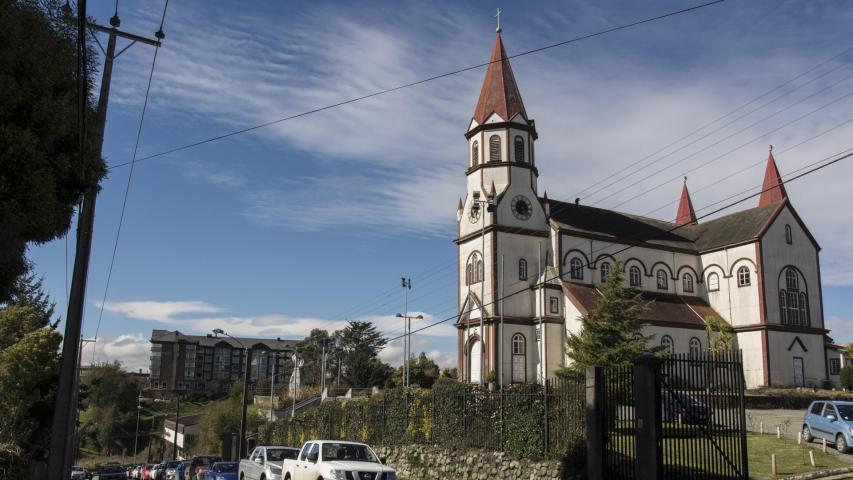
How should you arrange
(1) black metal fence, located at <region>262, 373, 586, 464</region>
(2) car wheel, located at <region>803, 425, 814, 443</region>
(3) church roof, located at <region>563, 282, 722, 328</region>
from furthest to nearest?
(3) church roof, located at <region>563, 282, 722, 328</region>, (2) car wheel, located at <region>803, 425, 814, 443</region>, (1) black metal fence, located at <region>262, 373, 586, 464</region>

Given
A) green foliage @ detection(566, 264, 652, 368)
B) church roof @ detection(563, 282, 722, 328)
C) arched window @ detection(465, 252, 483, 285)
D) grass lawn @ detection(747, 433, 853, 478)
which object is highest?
arched window @ detection(465, 252, 483, 285)

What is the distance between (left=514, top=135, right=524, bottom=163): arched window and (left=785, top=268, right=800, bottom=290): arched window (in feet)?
73.4

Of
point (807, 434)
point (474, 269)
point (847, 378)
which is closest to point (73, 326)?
point (807, 434)

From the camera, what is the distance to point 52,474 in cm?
1262

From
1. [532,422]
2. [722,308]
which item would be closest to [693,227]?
[722,308]

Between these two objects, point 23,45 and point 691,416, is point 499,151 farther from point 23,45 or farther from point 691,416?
point 23,45

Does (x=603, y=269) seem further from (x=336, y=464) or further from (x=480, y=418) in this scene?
(x=336, y=464)

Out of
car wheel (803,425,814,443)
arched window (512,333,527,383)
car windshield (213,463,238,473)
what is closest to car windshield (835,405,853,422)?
car wheel (803,425,814,443)

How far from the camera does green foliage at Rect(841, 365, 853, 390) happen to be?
52156mm

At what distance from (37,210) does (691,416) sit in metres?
13.2

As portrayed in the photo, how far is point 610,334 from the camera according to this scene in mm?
36375

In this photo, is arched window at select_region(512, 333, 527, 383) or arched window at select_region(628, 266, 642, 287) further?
arched window at select_region(628, 266, 642, 287)

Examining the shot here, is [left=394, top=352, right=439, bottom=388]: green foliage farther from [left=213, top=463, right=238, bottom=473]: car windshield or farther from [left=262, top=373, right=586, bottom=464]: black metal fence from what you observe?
[left=213, top=463, right=238, bottom=473]: car windshield

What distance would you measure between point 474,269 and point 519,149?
9020 mm
